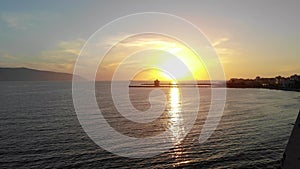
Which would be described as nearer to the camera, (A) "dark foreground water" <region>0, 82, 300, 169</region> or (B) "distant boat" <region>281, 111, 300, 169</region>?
(B) "distant boat" <region>281, 111, 300, 169</region>

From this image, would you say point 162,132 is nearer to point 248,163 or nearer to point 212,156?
point 212,156

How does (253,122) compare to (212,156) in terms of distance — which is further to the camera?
(253,122)

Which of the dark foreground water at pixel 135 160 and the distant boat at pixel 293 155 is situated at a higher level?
the distant boat at pixel 293 155

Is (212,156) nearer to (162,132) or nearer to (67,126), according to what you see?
(162,132)

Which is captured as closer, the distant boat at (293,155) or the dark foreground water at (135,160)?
the distant boat at (293,155)

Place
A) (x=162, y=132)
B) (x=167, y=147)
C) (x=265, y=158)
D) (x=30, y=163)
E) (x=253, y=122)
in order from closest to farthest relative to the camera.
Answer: (x=30, y=163) < (x=265, y=158) < (x=167, y=147) < (x=162, y=132) < (x=253, y=122)

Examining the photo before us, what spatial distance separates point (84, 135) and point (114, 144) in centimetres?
850

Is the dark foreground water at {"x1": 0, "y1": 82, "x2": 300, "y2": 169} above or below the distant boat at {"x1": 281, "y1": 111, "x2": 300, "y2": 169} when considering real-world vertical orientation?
below

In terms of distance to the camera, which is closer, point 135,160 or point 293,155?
point 293,155

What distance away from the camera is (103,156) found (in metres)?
36.2

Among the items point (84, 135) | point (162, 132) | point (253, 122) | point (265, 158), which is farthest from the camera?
point (253, 122)

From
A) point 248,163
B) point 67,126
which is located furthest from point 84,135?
point 248,163

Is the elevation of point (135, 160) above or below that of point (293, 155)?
below

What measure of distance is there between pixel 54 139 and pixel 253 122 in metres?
43.6
